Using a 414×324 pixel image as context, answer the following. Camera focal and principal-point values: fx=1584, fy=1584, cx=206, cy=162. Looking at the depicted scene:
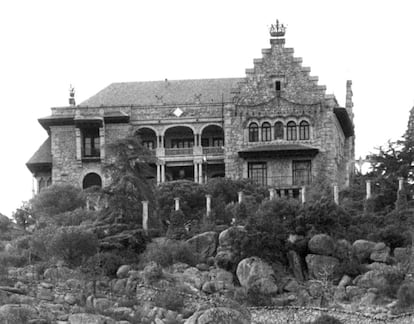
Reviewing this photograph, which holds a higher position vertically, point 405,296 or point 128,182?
point 128,182

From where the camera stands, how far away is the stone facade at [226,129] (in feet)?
346

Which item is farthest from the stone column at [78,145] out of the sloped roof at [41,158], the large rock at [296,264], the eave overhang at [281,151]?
the large rock at [296,264]

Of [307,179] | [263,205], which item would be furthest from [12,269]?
[307,179]

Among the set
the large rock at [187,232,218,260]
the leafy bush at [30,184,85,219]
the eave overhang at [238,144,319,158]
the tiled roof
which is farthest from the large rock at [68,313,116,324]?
the tiled roof

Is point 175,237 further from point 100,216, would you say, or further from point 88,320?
point 88,320

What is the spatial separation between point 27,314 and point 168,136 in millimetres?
40317

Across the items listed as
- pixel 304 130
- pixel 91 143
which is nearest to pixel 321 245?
pixel 304 130

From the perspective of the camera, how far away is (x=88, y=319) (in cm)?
7231

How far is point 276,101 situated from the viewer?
106 meters

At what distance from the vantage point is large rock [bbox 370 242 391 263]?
79562 millimetres

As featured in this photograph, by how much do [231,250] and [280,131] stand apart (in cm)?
2617

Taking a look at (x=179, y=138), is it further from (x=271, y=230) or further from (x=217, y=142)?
(x=271, y=230)

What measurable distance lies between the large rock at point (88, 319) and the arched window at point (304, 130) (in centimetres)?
3623

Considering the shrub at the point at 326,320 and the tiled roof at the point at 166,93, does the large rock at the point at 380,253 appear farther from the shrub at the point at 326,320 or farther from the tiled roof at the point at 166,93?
the tiled roof at the point at 166,93
